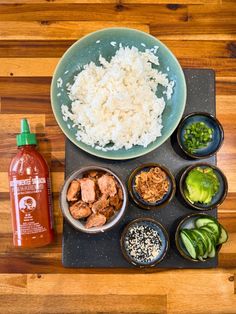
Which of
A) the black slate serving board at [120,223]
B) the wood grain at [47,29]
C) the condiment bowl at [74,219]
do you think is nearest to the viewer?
the condiment bowl at [74,219]

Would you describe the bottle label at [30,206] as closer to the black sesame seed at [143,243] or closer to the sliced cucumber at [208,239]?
the black sesame seed at [143,243]

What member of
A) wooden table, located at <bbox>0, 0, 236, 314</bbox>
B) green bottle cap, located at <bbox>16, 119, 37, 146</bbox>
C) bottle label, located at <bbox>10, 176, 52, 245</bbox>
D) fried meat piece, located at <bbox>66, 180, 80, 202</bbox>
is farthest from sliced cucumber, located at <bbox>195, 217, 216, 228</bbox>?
green bottle cap, located at <bbox>16, 119, 37, 146</bbox>

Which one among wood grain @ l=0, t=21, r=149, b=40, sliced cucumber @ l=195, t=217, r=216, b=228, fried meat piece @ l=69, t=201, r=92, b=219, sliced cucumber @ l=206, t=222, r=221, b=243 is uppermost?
wood grain @ l=0, t=21, r=149, b=40

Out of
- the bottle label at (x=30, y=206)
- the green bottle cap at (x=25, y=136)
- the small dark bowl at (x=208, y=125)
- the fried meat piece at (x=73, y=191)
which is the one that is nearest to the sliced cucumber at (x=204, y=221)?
the small dark bowl at (x=208, y=125)

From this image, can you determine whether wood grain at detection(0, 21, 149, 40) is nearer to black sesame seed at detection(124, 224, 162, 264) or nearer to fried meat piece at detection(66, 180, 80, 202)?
fried meat piece at detection(66, 180, 80, 202)

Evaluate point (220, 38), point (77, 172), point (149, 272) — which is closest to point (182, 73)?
point (220, 38)

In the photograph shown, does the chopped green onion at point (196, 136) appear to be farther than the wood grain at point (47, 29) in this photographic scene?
No

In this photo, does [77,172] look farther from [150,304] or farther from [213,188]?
[150,304]
